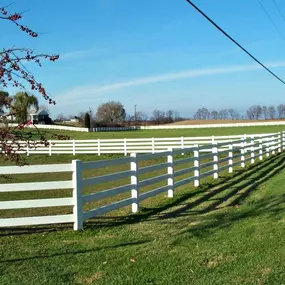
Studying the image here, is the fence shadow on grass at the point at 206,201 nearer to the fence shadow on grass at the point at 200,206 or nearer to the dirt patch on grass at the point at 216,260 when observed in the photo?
the fence shadow on grass at the point at 200,206

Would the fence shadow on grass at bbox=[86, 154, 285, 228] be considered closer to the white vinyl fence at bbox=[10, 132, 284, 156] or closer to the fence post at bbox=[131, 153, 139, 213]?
the fence post at bbox=[131, 153, 139, 213]

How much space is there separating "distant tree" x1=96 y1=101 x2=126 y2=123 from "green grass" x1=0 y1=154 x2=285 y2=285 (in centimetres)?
14602

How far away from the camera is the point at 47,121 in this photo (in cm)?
12550

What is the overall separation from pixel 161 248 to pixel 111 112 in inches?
5895

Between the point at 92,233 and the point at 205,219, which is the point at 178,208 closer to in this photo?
the point at 205,219

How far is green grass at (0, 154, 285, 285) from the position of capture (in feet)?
16.7

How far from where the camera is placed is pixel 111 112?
6102 inches

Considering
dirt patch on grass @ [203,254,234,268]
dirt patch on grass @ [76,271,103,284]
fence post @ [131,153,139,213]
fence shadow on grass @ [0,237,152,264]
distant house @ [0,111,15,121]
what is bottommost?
fence shadow on grass @ [0,237,152,264]

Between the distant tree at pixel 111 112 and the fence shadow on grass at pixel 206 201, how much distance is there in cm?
14071

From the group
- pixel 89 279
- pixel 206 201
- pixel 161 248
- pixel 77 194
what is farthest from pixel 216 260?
pixel 206 201

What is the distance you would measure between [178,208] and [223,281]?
4585mm

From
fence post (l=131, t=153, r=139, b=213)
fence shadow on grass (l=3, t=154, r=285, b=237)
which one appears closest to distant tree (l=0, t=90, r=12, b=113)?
fence shadow on grass (l=3, t=154, r=285, b=237)

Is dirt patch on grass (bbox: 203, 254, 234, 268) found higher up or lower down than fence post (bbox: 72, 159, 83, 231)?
lower down

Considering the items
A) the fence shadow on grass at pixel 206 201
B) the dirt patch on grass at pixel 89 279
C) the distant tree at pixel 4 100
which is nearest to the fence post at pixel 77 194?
the fence shadow on grass at pixel 206 201
